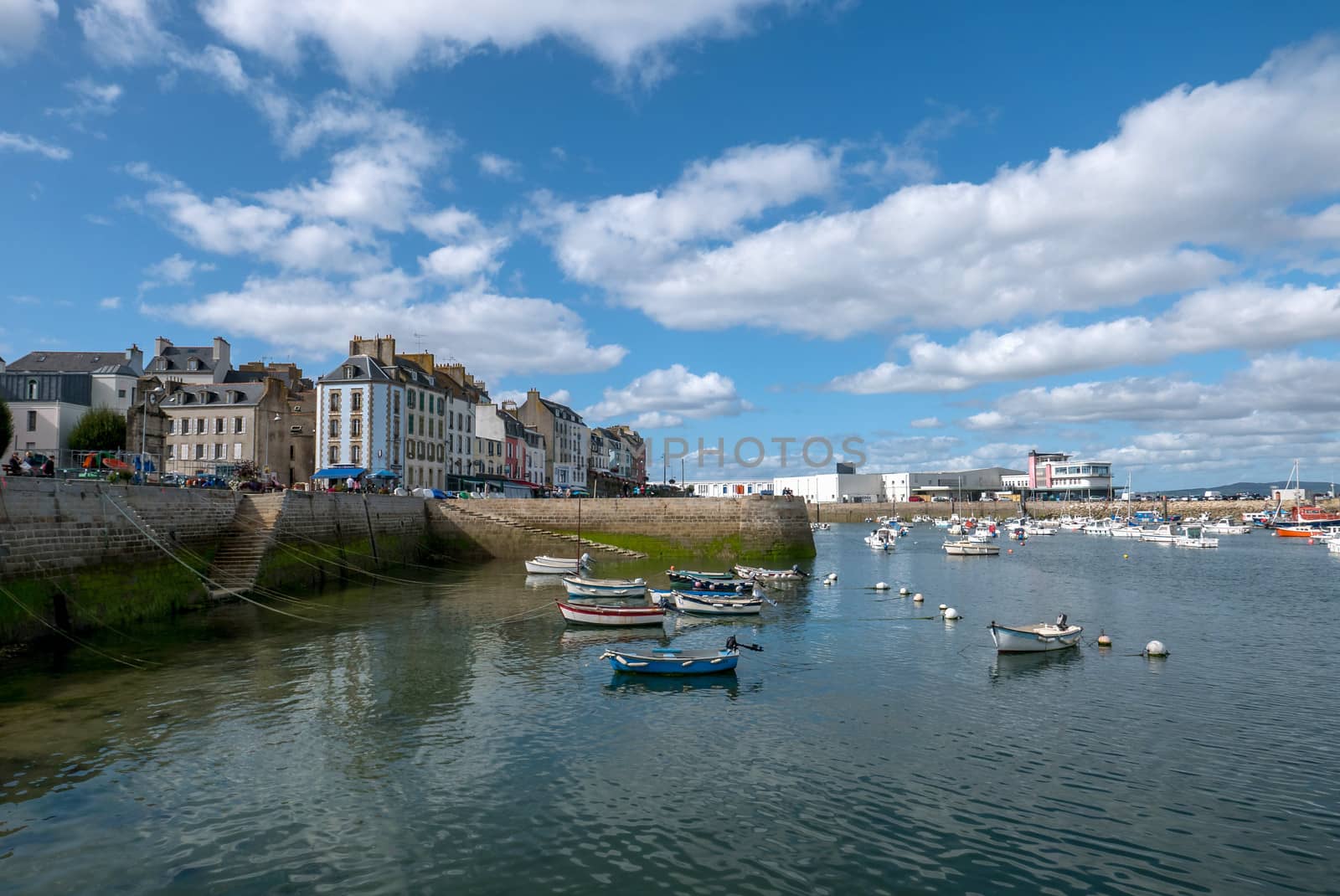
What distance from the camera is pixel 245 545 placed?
39156 mm

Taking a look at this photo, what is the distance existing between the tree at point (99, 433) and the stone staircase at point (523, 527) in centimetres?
2548

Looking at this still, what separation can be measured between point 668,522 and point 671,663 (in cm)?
3837

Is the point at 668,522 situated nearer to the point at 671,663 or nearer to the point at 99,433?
the point at 671,663

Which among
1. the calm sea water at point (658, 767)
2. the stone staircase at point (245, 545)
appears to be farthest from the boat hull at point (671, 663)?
the stone staircase at point (245, 545)

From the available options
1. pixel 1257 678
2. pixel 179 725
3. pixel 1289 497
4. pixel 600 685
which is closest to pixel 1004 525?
pixel 1289 497

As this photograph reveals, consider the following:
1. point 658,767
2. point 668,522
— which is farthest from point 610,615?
point 668,522

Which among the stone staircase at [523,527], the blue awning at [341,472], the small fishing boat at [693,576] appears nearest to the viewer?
the small fishing boat at [693,576]

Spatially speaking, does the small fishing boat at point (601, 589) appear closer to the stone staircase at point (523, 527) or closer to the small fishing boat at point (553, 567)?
the small fishing boat at point (553, 567)

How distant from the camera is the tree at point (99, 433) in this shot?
60.5 meters

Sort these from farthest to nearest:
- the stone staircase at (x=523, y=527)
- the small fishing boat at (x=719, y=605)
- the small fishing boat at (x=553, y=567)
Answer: the stone staircase at (x=523, y=527), the small fishing boat at (x=553, y=567), the small fishing boat at (x=719, y=605)

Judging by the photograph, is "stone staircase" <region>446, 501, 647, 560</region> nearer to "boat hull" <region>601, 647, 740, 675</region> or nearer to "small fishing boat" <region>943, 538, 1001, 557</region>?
"small fishing boat" <region>943, 538, 1001, 557</region>

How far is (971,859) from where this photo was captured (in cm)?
1252

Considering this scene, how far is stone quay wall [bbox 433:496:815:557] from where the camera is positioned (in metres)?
61.9

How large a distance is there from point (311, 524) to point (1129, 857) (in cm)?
4179
